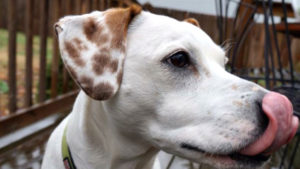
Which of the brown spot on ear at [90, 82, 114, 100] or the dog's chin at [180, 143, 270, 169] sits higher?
the brown spot on ear at [90, 82, 114, 100]

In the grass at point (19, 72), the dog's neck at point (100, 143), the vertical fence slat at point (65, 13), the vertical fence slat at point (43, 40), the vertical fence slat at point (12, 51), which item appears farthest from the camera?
the grass at point (19, 72)

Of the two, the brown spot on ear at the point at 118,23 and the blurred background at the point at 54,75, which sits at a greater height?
the brown spot on ear at the point at 118,23

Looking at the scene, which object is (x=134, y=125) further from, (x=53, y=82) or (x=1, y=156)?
(x=53, y=82)

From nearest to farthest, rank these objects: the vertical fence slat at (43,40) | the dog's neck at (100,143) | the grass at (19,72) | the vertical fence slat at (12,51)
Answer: the dog's neck at (100,143), the vertical fence slat at (12,51), the vertical fence slat at (43,40), the grass at (19,72)

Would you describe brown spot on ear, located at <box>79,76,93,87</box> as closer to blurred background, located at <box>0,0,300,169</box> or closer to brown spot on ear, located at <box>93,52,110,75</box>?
brown spot on ear, located at <box>93,52,110,75</box>

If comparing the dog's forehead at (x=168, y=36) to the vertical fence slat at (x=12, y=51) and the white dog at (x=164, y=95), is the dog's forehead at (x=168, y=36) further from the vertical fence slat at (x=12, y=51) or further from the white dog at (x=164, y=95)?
the vertical fence slat at (x=12, y=51)

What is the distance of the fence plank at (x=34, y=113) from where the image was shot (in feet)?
8.55

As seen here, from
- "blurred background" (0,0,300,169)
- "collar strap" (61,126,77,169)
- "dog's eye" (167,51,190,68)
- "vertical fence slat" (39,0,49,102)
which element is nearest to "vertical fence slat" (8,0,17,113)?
"blurred background" (0,0,300,169)

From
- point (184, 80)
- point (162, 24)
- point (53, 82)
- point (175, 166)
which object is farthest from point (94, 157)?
point (53, 82)

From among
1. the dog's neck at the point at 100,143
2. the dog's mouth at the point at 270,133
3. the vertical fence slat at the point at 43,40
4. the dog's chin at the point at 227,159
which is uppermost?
the dog's mouth at the point at 270,133

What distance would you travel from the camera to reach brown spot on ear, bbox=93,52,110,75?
3.93ft

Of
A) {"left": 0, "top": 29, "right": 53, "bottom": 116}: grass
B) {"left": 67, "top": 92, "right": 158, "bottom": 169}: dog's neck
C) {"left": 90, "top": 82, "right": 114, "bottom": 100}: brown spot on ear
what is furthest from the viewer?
{"left": 0, "top": 29, "right": 53, "bottom": 116}: grass

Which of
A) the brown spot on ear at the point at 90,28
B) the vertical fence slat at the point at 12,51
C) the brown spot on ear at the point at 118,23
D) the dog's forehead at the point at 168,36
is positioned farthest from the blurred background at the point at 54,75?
the brown spot on ear at the point at 90,28

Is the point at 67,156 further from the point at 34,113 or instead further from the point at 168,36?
the point at 34,113
